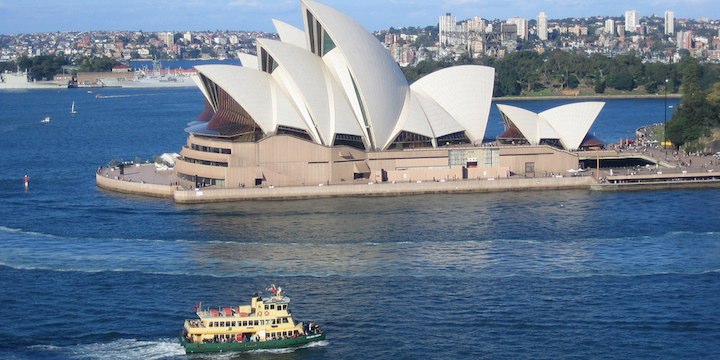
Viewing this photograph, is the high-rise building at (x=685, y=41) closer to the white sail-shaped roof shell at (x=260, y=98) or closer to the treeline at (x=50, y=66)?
the treeline at (x=50, y=66)

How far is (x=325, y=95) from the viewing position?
43406 mm

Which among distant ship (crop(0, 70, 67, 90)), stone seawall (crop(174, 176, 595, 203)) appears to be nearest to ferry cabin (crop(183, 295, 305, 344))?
stone seawall (crop(174, 176, 595, 203))

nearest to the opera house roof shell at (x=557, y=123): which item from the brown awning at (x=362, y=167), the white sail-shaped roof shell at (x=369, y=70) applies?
the white sail-shaped roof shell at (x=369, y=70)

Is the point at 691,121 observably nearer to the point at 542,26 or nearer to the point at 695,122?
the point at 695,122

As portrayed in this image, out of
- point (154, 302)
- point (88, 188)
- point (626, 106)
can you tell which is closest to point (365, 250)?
point (154, 302)

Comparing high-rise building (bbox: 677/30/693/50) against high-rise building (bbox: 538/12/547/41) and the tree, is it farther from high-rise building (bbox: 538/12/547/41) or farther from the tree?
the tree

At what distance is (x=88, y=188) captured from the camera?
145 feet

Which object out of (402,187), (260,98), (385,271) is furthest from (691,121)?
(385,271)

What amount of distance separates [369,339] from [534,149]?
74.8ft

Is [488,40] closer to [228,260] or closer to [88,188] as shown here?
[88,188]

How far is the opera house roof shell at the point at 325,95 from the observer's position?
1693 inches

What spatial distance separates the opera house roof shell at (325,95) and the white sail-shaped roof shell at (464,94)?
0.94 meters

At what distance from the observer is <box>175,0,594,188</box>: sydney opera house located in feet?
140

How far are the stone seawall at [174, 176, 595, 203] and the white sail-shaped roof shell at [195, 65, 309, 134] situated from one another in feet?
8.99
